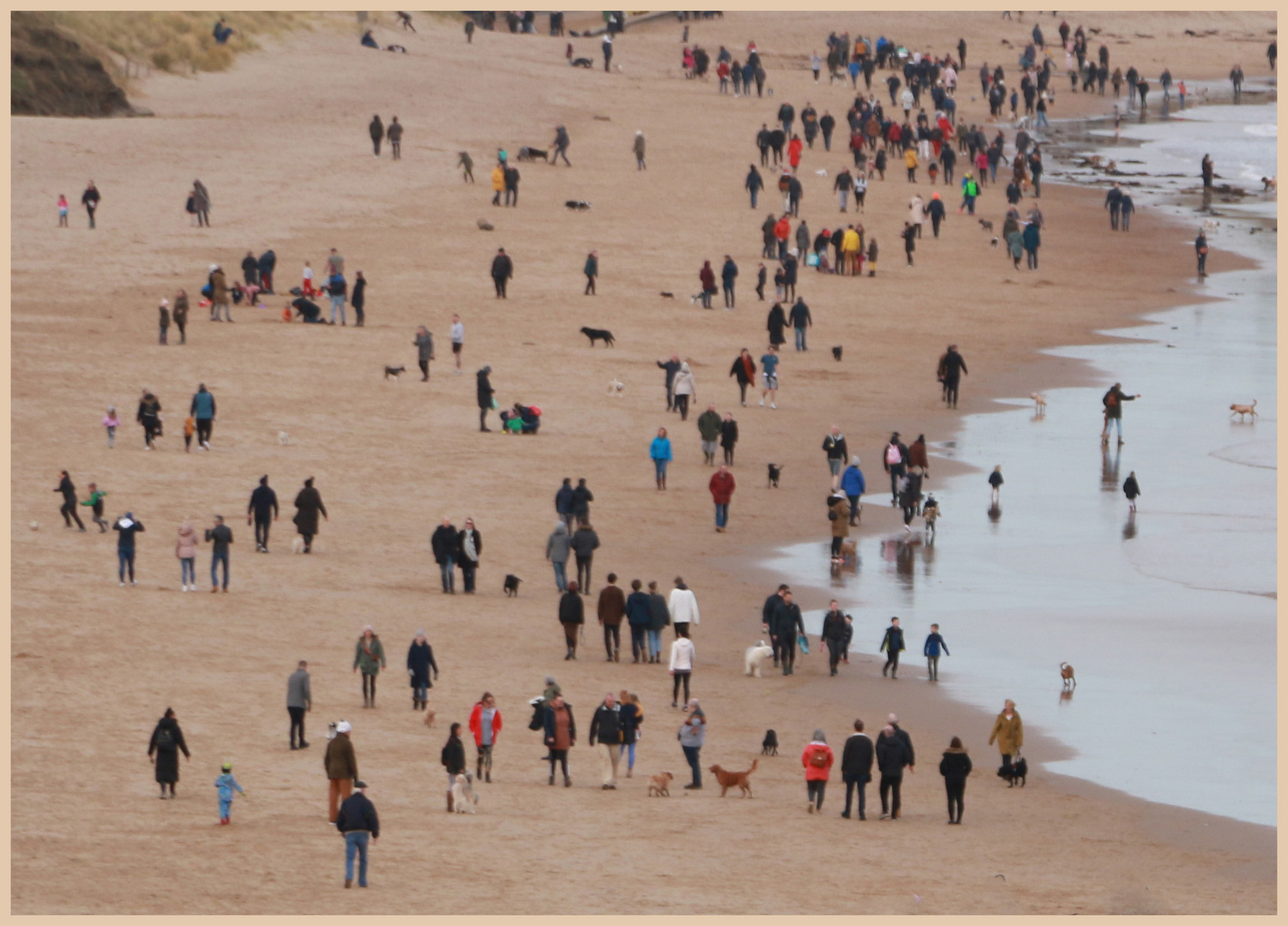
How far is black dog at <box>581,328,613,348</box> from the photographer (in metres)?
42.3

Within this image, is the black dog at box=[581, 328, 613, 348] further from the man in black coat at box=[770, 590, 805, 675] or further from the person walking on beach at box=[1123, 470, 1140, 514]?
the man in black coat at box=[770, 590, 805, 675]

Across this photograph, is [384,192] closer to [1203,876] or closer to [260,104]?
[260,104]

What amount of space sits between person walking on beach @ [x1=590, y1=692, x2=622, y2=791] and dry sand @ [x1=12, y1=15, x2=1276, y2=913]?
20 centimetres

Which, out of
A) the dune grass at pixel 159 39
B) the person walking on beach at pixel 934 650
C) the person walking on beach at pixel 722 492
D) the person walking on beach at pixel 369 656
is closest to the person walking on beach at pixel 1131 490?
the person walking on beach at pixel 722 492

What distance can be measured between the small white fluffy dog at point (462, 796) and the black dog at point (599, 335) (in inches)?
934

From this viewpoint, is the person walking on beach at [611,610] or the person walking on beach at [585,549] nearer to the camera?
the person walking on beach at [611,610]

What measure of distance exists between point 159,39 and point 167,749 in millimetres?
53662

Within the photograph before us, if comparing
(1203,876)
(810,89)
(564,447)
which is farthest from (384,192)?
(1203,876)

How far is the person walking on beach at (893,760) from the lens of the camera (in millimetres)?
20000

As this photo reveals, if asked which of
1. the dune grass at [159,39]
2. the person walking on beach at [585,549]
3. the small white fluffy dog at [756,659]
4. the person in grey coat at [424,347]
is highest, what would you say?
the dune grass at [159,39]

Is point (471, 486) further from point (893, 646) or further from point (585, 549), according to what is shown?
point (893, 646)

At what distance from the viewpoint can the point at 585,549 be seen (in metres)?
27.5

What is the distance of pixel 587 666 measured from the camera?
24922 mm

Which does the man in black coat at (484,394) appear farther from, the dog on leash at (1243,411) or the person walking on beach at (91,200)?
the person walking on beach at (91,200)
